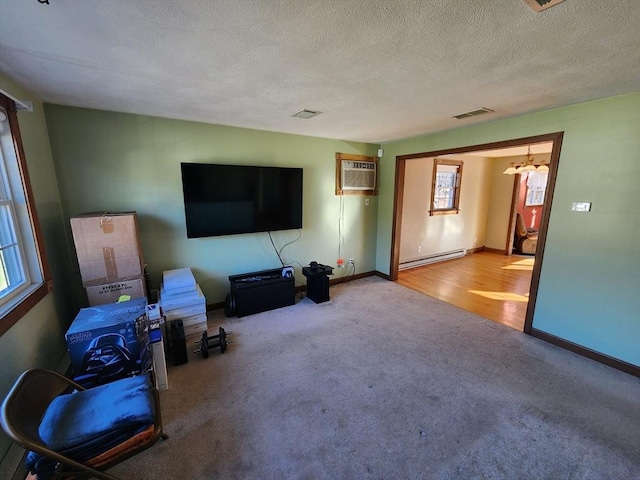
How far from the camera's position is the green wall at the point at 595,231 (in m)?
2.25

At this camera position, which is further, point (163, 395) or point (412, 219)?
point (412, 219)


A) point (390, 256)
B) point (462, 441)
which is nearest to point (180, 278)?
point (462, 441)

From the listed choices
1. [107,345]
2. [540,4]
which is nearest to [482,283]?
[540,4]

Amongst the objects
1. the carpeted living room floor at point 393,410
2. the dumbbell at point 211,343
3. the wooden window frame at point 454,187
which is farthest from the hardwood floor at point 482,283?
the dumbbell at point 211,343

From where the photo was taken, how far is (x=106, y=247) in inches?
91.7

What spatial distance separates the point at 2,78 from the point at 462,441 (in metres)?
3.80

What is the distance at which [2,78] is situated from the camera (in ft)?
5.79

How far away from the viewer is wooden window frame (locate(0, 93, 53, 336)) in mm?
1650

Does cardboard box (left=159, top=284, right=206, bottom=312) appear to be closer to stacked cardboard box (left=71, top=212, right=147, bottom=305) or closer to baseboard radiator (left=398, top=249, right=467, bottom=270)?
stacked cardboard box (left=71, top=212, right=147, bottom=305)

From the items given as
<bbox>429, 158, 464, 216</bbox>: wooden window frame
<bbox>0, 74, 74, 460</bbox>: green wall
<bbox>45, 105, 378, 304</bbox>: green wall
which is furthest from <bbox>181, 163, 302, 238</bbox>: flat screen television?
<bbox>429, 158, 464, 216</bbox>: wooden window frame

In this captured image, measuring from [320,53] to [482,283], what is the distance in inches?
176

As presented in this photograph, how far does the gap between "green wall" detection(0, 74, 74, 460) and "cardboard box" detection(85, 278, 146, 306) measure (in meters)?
0.27

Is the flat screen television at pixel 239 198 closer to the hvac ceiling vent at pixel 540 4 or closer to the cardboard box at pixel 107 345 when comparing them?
the cardboard box at pixel 107 345

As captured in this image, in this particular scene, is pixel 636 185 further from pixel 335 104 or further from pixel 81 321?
pixel 81 321
